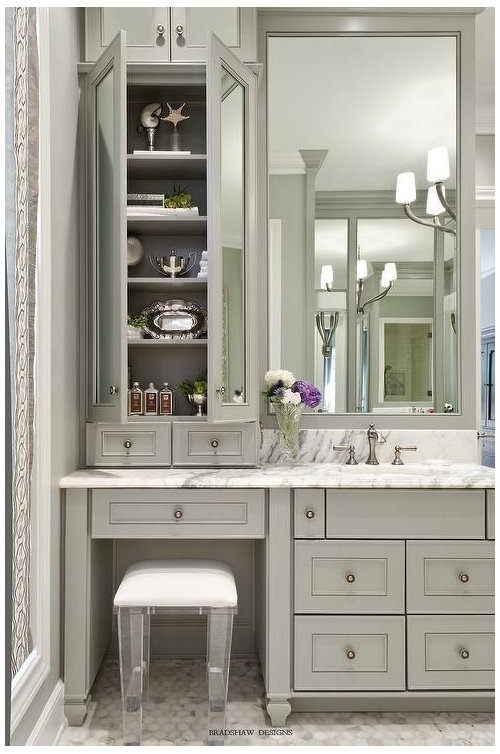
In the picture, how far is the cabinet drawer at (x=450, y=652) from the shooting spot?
210 cm

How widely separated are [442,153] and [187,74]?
118cm

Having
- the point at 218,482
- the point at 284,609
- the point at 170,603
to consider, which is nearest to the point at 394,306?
the point at 218,482

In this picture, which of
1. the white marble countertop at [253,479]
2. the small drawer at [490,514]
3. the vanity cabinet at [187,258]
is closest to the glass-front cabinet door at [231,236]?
the vanity cabinet at [187,258]

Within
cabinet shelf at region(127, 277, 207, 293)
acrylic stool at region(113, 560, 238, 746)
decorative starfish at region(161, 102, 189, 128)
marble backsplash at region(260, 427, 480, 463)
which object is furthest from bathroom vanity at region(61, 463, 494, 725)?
decorative starfish at region(161, 102, 189, 128)

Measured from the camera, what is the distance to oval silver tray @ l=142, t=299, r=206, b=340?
8.17 ft

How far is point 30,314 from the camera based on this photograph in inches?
68.2

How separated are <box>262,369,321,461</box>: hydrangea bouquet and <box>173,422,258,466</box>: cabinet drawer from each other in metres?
0.17

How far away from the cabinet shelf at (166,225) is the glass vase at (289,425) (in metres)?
0.83

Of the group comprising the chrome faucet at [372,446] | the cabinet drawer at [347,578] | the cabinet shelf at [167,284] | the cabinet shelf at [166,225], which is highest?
the cabinet shelf at [166,225]

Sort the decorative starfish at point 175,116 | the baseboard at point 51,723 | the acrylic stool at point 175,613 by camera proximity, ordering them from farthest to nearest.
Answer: the decorative starfish at point 175,116
the acrylic stool at point 175,613
the baseboard at point 51,723

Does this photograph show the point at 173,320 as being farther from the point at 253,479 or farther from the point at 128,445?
the point at 253,479

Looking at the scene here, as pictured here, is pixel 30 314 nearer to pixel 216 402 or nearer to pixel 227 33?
pixel 216 402

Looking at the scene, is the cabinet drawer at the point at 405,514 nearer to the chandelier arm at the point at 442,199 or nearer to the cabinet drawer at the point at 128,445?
the cabinet drawer at the point at 128,445

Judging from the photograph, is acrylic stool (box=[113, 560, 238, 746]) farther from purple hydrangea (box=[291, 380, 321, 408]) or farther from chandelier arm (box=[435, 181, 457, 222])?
chandelier arm (box=[435, 181, 457, 222])
